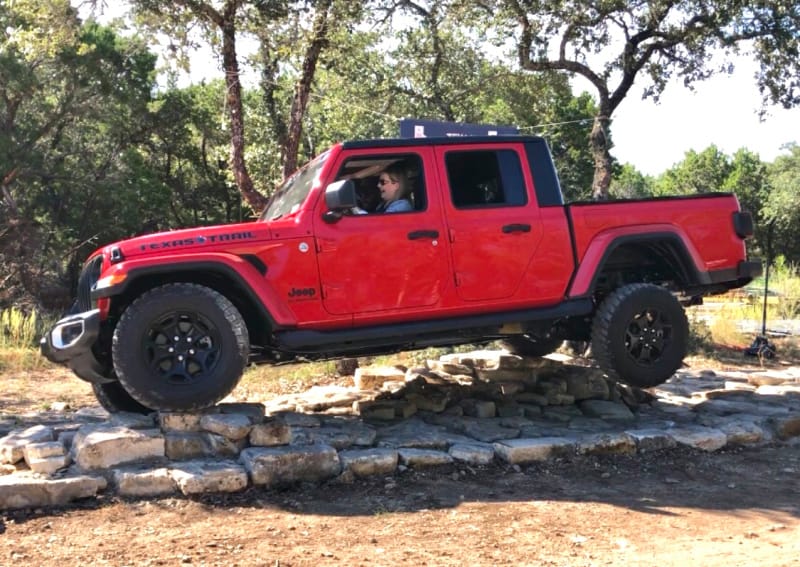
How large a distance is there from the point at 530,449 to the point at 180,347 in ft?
8.35

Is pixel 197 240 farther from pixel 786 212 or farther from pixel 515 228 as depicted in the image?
pixel 786 212

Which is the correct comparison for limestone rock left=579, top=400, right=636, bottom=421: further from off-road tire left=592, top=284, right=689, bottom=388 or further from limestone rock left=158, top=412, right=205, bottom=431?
limestone rock left=158, top=412, right=205, bottom=431

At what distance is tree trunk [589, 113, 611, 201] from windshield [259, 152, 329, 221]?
7151 millimetres

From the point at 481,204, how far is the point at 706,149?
1974 inches

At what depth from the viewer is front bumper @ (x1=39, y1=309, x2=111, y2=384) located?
205 inches

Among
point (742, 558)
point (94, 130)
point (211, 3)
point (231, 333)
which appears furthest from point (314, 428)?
point (94, 130)

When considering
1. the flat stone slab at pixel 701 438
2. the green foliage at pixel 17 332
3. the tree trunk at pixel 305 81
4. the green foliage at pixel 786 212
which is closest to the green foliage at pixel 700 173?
the green foliage at pixel 786 212

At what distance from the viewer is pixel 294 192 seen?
6.20 metres

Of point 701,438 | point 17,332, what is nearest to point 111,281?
point 701,438

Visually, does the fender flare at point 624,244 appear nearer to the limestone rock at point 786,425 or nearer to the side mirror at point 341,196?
the limestone rock at point 786,425

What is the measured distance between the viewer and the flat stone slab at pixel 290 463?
5.11 metres

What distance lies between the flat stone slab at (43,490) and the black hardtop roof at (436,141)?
2859 mm

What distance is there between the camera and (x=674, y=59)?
1305 cm

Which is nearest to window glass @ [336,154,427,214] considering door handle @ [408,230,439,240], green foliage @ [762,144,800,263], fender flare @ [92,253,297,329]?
door handle @ [408,230,439,240]
